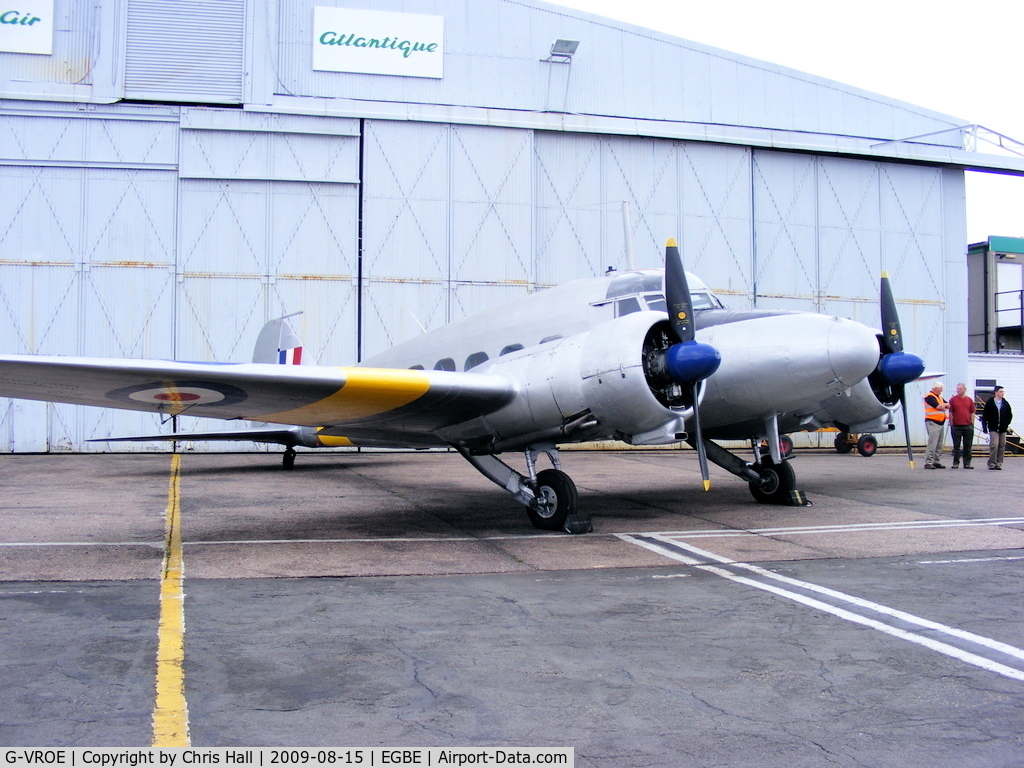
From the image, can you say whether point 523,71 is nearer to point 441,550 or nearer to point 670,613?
point 441,550

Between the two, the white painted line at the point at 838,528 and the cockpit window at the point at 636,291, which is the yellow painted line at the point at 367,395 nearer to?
the cockpit window at the point at 636,291

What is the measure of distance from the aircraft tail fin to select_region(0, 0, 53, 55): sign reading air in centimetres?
1183

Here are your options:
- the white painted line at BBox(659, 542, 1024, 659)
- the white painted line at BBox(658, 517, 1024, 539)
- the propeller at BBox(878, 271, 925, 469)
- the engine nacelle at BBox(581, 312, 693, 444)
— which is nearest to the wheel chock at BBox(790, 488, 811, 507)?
the propeller at BBox(878, 271, 925, 469)

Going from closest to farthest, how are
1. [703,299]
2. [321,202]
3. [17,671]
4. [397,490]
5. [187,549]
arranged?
[17,671] → [187,549] → [703,299] → [397,490] → [321,202]

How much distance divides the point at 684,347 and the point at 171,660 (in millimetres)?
5714

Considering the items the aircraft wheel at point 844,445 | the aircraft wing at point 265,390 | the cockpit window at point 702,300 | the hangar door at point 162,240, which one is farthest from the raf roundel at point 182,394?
the aircraft wheel at point 844,445

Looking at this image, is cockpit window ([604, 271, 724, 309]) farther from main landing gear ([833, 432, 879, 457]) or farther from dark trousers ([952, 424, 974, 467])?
main landing gear ([833, 432, 879, 457])

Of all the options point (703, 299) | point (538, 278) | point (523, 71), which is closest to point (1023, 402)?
point (538, 278)

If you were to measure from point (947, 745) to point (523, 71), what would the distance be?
78.9 feet

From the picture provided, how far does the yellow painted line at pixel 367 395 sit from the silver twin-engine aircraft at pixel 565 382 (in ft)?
0.07

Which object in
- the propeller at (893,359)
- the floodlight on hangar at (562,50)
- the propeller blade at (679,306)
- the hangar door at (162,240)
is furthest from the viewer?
the floodlight on hangar at (562,50)

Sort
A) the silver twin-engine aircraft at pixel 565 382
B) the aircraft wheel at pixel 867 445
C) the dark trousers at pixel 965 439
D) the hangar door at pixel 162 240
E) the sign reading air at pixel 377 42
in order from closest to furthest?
1. the silver twin-engine aircraft at pixel 565 382
2. the dark trousers at pixel 965 439
3. the hangar door at pixel 162 240
4. the sign reading air at pixel 377 42
5. the aircraft wheel at pixel 867 445

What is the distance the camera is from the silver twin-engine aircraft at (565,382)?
819cm

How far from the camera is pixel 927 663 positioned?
441 centimetres
